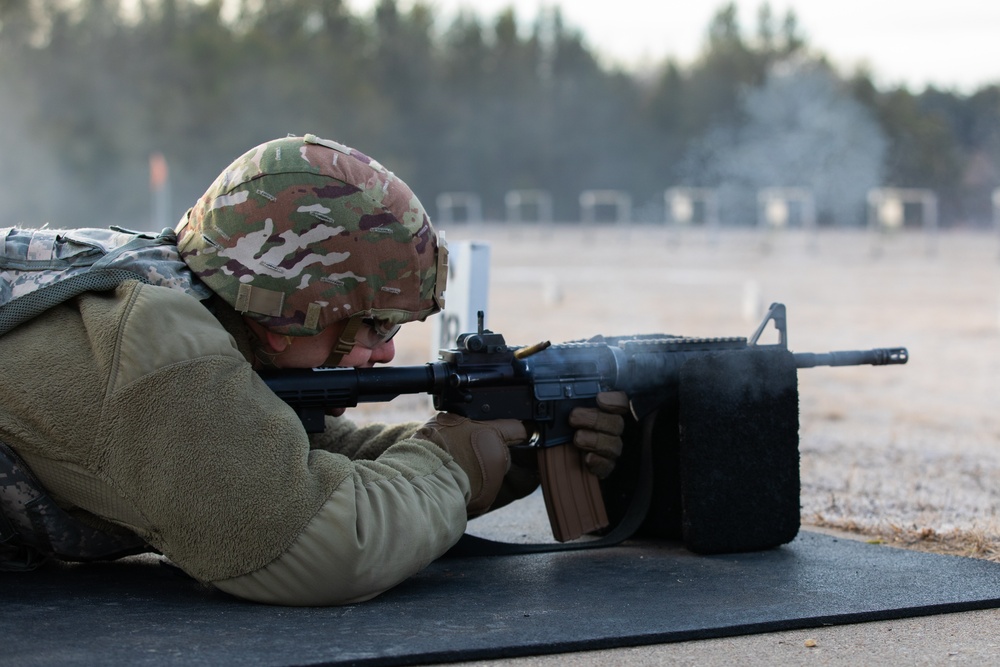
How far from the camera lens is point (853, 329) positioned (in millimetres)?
11398

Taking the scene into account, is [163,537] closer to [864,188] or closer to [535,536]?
[535,536]

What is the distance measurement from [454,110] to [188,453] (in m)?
48.3

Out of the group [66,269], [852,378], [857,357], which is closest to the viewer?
[66,269]

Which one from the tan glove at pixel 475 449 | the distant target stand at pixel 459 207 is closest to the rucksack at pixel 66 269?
the tan glove at pixel 475 449

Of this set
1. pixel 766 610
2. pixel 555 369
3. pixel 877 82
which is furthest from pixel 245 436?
pixel 877 82

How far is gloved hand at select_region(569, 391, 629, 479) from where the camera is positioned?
292 cm

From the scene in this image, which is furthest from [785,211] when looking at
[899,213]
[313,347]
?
[313,347]

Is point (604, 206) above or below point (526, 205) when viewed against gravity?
below

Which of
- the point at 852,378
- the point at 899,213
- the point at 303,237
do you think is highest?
the point at 899,213

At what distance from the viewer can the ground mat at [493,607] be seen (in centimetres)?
210

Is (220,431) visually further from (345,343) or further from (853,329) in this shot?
(853,329)

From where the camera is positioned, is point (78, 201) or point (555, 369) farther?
point (78, 201)

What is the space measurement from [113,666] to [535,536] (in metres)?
1.54

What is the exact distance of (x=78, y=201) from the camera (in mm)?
34969
